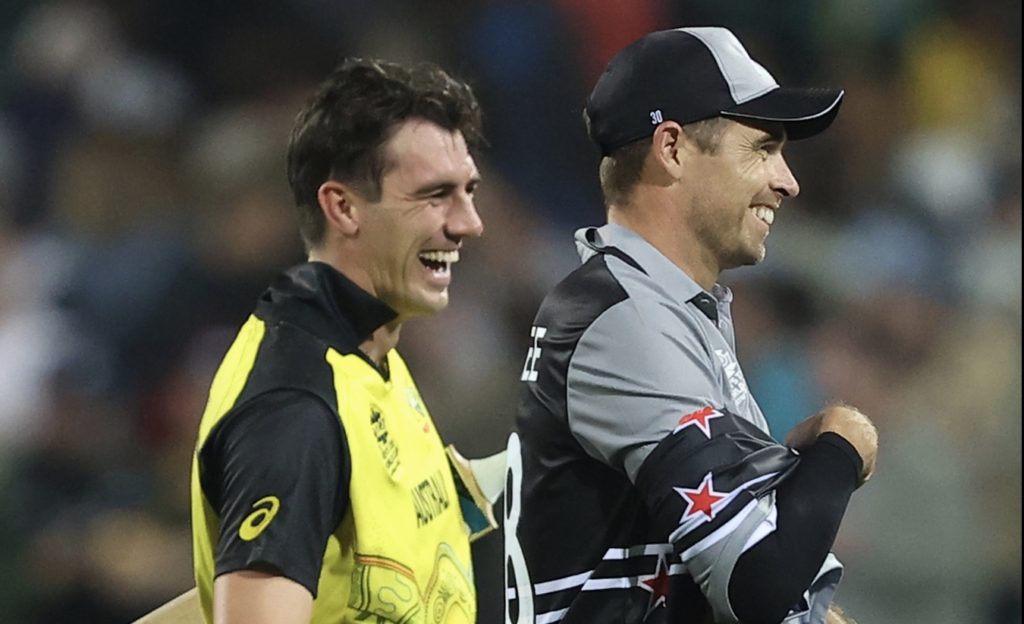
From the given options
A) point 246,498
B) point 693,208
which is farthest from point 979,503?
point 246,498

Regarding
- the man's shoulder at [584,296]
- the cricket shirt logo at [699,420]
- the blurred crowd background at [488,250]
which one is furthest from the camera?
the blurred crowd background at [488,250]

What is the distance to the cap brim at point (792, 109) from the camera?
7.54 ft

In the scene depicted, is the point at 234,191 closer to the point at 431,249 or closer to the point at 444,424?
the point at 444,424

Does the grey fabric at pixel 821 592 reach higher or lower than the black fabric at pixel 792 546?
lower

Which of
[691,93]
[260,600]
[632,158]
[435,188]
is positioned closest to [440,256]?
[435,188]

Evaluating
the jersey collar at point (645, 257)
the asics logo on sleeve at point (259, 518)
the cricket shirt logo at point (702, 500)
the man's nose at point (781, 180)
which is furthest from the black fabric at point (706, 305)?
the asics logo on sleeve at point (259, 518)

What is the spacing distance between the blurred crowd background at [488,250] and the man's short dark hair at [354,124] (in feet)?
6.51

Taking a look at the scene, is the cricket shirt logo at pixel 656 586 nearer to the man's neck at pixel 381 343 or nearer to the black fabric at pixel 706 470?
the black fabric at pixel 706 470

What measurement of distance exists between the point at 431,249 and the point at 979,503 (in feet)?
10.8

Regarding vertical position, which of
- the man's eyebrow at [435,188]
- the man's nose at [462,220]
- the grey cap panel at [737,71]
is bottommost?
the man's nose at [462,220]

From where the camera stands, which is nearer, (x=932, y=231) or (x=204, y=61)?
(x=204, y=61)

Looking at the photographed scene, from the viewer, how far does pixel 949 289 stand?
541 centimetres

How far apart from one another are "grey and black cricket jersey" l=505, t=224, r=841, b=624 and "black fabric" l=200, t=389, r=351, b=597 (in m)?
0.31

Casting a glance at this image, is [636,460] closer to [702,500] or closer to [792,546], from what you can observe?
[702,500]
